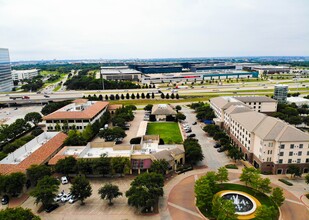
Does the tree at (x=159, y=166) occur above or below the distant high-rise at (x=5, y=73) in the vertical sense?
below

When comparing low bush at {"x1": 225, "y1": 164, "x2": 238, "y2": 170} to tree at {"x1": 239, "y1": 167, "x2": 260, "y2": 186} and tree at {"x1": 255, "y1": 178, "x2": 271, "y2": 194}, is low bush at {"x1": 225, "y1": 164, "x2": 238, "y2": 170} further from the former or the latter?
tree at {"x1": 255, "y1": 178, "x2": 271, "y2": 194}

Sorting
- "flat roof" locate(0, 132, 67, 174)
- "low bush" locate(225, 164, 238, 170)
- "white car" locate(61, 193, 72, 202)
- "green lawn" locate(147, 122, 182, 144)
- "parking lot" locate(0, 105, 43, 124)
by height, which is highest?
"flat roof" locate(0, 132, 67, 174)

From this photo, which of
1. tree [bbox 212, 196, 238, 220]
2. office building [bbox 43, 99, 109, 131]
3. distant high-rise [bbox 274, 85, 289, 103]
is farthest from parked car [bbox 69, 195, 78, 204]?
distant high-rise [bbox 274, 85, 289, 103]

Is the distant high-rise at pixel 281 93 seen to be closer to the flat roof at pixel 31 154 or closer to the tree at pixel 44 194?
the flat roof at pixel 31 154

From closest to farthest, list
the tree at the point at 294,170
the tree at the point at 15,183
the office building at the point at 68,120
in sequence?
the tree at the point at 15,183 < the tree at the point at 294,170 < the office building at the point at 68,120

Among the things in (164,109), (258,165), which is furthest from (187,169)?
(164,109)

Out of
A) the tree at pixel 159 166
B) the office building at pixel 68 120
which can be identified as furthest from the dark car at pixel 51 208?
the office building at pixel 68 120

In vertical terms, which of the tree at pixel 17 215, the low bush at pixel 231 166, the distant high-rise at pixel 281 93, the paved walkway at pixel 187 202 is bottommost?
the paved walkway at pixel 187 202

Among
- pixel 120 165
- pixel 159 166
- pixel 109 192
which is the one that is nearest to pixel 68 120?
pixel 120 165

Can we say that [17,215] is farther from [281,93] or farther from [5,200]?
[281,93]
